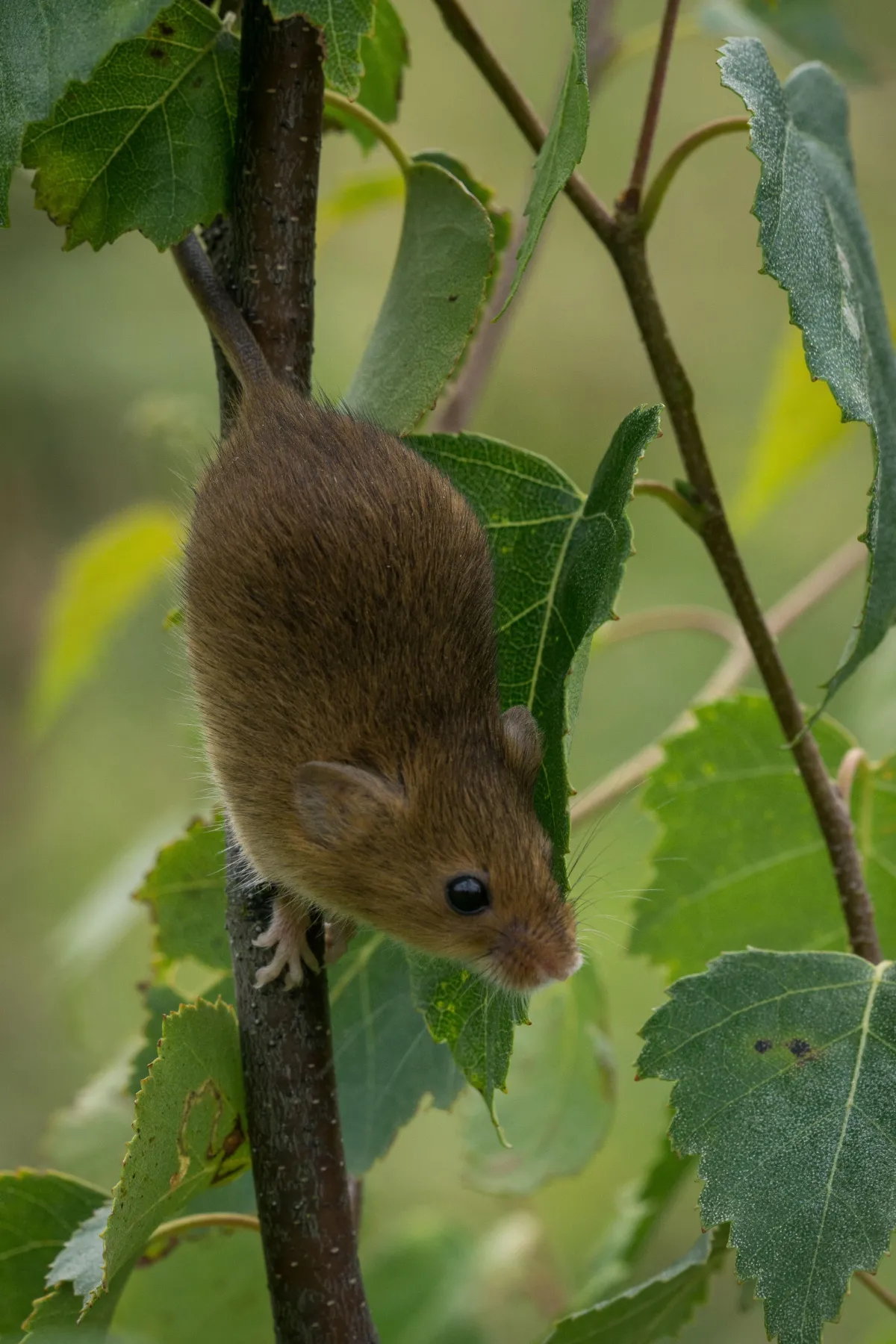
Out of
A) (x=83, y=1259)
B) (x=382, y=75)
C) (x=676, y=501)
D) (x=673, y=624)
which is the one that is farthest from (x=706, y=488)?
(x=673, y=624)

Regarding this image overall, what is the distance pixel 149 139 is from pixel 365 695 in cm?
65

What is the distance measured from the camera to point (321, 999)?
1533 millimetres

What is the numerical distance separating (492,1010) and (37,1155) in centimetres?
424

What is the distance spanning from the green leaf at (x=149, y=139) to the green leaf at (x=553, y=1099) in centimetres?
123

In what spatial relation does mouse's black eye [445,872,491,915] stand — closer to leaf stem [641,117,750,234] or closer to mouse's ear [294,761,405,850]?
mouse's ear [294,761,405,850]

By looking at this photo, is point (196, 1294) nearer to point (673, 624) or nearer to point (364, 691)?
point (364, 691)

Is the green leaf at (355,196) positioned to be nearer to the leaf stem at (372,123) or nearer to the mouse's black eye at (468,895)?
the leaf stem at (372,123)

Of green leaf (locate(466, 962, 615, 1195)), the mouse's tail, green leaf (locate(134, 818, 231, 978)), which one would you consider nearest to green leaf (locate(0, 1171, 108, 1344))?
green leaf (locate(134, 818, 231, 978))

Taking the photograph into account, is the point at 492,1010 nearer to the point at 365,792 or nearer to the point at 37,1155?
the point at 365,792

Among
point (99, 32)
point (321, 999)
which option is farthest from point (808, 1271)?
point (99, 32)

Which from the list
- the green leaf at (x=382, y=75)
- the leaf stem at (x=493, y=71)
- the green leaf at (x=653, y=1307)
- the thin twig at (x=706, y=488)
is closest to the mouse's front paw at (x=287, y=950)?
the green leaf at (x=653, y=1307)

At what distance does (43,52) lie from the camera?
1.25m

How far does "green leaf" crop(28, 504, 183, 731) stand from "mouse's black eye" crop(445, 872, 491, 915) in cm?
134

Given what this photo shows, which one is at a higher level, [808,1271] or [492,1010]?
[492,1010]
